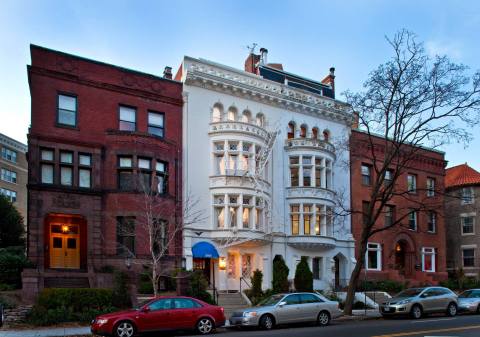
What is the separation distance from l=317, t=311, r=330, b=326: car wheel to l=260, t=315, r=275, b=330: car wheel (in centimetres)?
219

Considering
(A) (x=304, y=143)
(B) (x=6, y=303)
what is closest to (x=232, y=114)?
(A) (x=304, y=143)

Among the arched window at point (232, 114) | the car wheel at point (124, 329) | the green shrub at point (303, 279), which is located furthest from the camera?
the arched window at point (232, 114)

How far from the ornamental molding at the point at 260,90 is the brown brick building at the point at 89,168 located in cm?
386

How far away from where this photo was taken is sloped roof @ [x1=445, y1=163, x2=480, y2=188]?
4913 centimetres

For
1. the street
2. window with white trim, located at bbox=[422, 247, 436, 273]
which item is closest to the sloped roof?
window with white trim, located at bbox=[422, 247, 436, 273]

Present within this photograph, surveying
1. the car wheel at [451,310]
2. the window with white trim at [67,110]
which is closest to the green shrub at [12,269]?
the window with white trim at [67,110]

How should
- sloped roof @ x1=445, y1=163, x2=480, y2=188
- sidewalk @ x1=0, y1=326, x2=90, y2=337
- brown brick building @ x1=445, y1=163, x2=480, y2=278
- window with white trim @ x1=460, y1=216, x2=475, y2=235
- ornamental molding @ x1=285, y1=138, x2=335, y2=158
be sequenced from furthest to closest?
window with white trim @ x1=460, y1=216, x2=475, y2=235 → sloped roof @ x1=445, y1=163, x2=480, y2=188 → brown brick building @ x1=445, y1=163, x2=480, y2=278 → ornamental molding @ x1=285, y1=138, x2=335, y2=158 → sidewalk @ x1=0, y1=326, x2=90, y2=337

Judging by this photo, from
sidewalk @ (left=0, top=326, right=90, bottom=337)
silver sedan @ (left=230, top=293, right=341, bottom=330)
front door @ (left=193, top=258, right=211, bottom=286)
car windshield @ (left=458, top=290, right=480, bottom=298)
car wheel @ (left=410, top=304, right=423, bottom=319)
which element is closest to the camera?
sidewalk @ (left=0, top=326, right=90, bottom=337)

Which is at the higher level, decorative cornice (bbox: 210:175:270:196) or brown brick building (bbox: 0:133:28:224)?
brown brick building (bbox: 0:133:28:224)

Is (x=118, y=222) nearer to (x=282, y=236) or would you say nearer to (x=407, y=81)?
(x=282, y=236)

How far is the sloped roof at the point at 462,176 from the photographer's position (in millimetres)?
49128

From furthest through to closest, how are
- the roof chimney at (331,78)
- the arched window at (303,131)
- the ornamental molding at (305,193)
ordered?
the roof chimney at (331,78)
the arched window at (303,131)
the ornamental molding at (305,193)

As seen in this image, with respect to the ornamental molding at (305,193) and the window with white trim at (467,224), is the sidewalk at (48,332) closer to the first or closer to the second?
the ornamental molding at (305,193)

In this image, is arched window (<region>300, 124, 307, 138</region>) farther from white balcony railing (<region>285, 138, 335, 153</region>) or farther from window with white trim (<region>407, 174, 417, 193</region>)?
window with white trim (<region>407, 174, 417, 193</region>)
